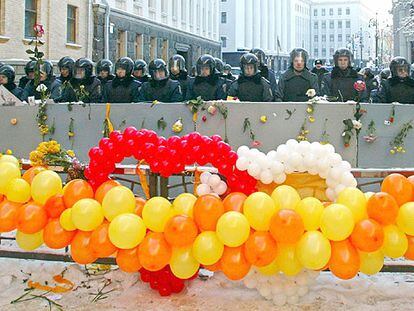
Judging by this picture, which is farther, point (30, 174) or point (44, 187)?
point (30, 174)

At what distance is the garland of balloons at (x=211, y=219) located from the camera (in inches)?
146

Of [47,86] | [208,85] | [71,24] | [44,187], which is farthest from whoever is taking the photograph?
[71,24]

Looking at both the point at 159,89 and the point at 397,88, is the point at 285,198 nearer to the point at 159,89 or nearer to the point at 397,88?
the point at 397,88

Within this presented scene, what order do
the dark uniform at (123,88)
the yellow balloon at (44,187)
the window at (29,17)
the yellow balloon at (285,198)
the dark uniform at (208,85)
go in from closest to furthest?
the yellow balloon at (285,198), the yellow balloon at (44,187), the dark uniform at (208,85), the dark uniform at (123,88), the window at (29,17)

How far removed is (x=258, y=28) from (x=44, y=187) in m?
66.0

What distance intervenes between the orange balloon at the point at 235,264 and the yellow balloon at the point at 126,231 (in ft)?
1.95

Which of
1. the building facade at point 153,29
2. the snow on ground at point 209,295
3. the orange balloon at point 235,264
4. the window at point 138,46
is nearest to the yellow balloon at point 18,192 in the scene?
the snow on ground at point 209,295

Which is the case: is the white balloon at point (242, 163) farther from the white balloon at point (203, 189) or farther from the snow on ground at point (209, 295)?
the snow on ground at point (209, 295)

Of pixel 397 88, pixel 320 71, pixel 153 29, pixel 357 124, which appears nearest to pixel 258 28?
pixel 153 29

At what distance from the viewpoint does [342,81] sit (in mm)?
9242

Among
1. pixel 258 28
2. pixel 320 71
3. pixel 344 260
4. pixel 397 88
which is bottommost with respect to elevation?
pixel 344 260

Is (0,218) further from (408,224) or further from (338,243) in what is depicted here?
(408,224)

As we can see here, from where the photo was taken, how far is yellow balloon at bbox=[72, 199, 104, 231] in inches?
155

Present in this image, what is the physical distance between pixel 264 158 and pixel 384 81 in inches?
217
